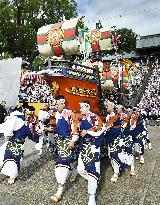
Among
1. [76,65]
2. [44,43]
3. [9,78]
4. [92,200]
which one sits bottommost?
[92,200]

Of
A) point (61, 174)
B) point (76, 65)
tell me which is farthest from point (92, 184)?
point (76, 65)

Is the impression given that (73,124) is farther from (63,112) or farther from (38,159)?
(38,159)

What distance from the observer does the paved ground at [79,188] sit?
18.0 ft

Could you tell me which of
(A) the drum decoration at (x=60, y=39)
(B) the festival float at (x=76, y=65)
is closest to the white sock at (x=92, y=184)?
(B) the festival float at (x=76, y=65)

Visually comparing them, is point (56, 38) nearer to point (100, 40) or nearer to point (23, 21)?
point (100, 40)

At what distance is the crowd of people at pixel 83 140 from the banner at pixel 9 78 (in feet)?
2.68

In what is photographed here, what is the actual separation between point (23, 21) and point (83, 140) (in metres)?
26.6

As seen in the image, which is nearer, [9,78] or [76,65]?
[9,78]

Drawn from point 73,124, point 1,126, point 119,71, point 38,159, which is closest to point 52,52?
point 119,71

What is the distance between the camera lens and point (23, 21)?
98.9ft

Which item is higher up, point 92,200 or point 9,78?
point 9,78

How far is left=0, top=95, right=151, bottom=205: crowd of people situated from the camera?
5355 mm

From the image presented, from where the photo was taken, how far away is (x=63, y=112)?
5.64 m

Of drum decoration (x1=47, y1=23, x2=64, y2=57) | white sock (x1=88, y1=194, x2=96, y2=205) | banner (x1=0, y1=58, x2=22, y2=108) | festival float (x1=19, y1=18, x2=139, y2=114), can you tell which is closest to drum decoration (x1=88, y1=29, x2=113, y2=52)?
festival float (x1=19, y1=18, x2=139, y2=114)
